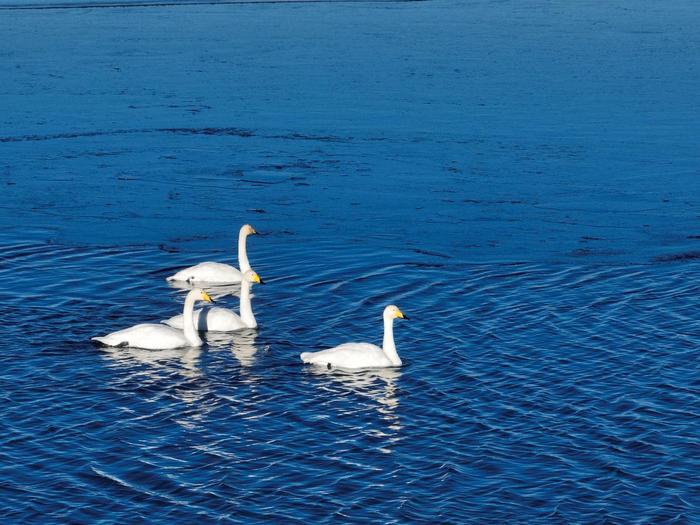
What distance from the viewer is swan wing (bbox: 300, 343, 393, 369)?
14.9 m

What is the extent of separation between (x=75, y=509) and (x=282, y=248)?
9.57 metres

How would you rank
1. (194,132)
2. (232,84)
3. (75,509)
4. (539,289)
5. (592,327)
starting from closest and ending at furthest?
(75,509) → (592,327) → (539,289) → (194,132) → (232,84)

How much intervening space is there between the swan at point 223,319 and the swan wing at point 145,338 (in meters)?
0.81

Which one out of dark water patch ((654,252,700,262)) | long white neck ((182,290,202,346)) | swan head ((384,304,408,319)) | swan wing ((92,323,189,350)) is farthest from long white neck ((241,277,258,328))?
dark water patch ((654,252,700,262))

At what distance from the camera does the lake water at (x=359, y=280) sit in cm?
1203

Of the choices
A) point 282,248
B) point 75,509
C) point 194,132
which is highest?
point 194,132

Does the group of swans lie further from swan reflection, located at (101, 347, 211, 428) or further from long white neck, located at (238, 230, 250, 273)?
long white neck, located at (238, 230, 250, 273)

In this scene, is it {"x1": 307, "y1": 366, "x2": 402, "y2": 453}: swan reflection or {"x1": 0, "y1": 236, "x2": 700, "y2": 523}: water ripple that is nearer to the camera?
{"x1": 0, "y1": 236, "x2": 700, "y2": 523}: water ripple

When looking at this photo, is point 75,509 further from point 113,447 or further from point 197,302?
point 197,302

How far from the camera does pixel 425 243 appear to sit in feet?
67.5

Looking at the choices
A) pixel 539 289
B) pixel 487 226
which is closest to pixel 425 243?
pixel 487 226

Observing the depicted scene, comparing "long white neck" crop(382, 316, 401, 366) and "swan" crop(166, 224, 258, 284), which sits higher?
"swan" crop(166, 224, 258, 284)

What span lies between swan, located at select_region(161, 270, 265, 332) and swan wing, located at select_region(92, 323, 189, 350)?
813 millimetres

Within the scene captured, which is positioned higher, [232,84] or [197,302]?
[232,84]
